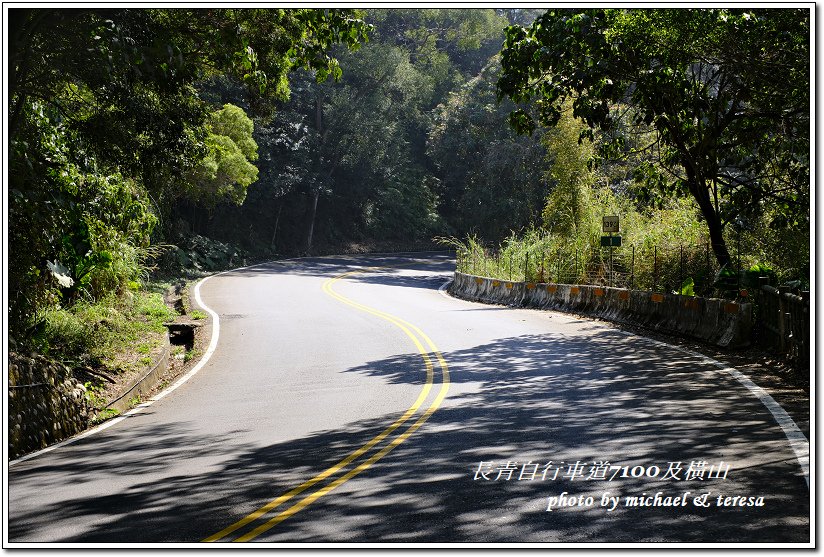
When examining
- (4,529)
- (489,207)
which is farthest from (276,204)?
(4,529)

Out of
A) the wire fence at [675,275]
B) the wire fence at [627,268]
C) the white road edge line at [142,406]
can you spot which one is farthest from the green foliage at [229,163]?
the white road edge line at [142,406]

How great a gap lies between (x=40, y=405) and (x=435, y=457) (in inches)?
200

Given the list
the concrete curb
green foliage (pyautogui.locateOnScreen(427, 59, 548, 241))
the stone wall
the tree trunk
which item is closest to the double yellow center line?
the stone wall

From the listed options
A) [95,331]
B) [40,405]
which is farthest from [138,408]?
[95,331]

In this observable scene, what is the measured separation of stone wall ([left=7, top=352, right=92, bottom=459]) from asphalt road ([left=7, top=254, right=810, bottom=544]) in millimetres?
462

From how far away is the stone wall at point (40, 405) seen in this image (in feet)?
35.1

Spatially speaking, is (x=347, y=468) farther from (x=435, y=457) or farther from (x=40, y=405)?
(x=40, y=405)

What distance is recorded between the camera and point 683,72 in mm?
18094

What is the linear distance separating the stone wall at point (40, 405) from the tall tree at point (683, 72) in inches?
333

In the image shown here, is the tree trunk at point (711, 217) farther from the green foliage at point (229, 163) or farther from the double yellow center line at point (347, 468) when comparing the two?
the green foliage at point (229, 163)

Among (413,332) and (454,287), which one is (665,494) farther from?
(454,287)

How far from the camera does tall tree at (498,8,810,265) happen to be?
1509 cm

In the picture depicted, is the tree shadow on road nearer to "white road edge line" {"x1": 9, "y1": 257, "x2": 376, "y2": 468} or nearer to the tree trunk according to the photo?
"white road edge line" {"x1": 9, "y1": 257, "x2": 376, "y2": 468}
